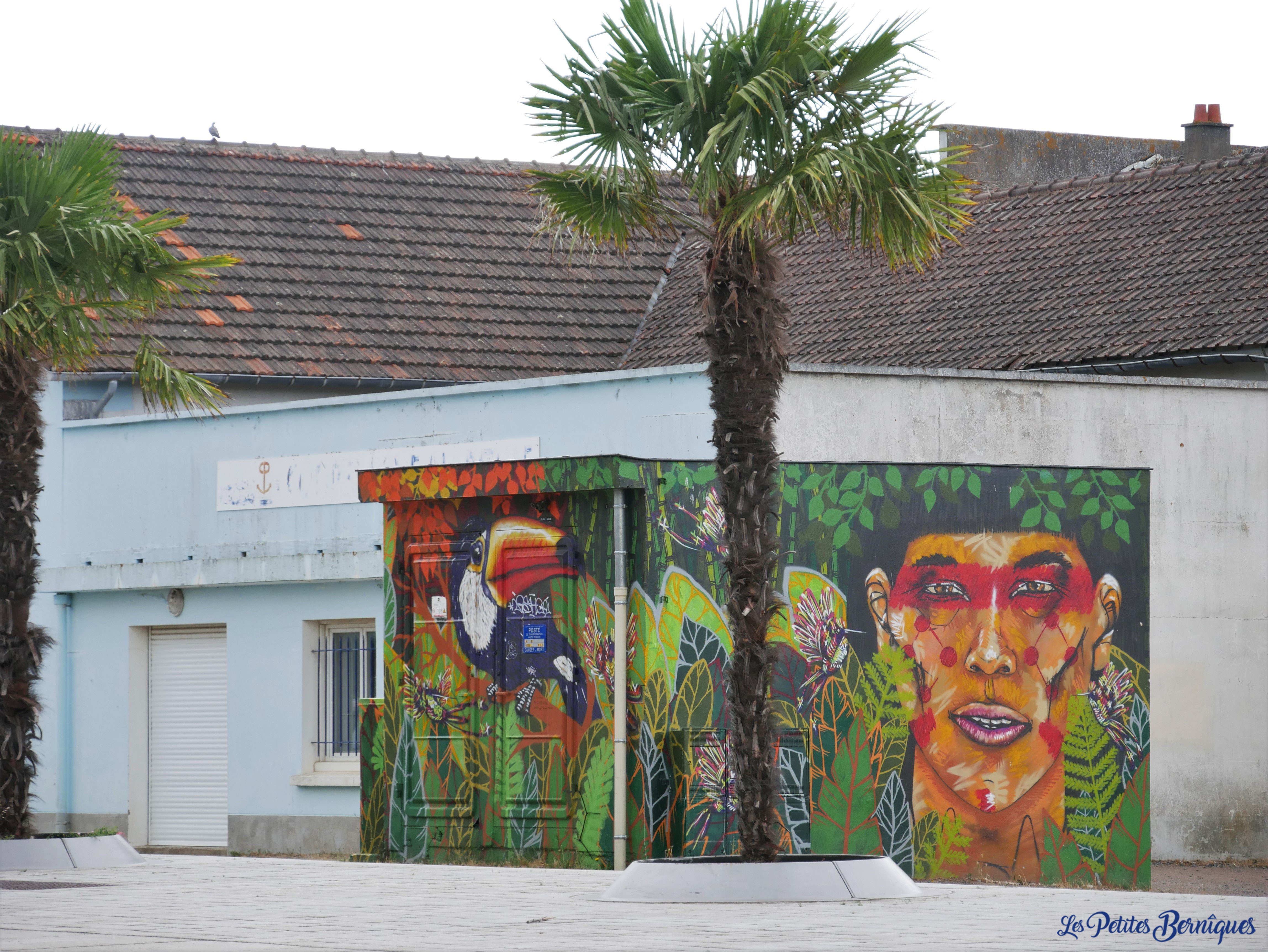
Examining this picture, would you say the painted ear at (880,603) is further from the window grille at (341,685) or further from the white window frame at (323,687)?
the window grille at (341,685)

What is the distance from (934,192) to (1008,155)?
81.5 feet

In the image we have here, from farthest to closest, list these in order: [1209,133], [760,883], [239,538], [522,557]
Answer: [1209,133] → [239,538] → [522,557] → [760,883]

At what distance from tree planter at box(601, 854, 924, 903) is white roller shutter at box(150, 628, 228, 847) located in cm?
1215

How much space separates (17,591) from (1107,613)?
28.6 ft

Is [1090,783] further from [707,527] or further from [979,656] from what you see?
[707,527]

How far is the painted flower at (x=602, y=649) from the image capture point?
16.6 meters

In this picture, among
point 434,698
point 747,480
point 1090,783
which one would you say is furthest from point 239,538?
point 747,480

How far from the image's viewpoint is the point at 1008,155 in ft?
123

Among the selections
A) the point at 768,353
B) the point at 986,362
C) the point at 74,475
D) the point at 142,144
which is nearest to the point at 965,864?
the point at 768,353

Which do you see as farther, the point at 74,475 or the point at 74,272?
the point at 74,475

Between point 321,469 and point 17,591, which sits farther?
point 321,469

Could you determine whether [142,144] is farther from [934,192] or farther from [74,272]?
[934,192]

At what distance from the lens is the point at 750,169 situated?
12938 mm

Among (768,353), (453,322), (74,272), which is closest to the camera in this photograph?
(768,353)
